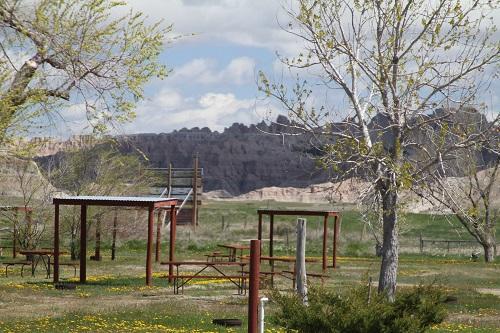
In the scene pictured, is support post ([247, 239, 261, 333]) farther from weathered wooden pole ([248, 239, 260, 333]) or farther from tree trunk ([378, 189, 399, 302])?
tree trunk ([378, 189, 399, 302])

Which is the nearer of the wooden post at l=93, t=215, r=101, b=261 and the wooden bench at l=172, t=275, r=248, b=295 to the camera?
the wooden bench at l=172, t=275, r=248, b=295

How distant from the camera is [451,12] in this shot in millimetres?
21750

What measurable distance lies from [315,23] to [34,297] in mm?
9131

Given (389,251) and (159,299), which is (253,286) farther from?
(159,299)

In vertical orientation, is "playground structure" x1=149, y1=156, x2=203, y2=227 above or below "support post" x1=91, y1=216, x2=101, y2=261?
above

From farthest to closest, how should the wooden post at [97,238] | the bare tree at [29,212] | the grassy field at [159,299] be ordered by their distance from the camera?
the wooden post at [97,238], the bare tree at [29,212], the grassy field at [159,299]

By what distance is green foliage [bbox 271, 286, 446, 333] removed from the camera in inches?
513

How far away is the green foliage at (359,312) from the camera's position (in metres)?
13.0

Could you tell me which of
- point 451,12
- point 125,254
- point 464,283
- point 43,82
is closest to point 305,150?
point 451,12

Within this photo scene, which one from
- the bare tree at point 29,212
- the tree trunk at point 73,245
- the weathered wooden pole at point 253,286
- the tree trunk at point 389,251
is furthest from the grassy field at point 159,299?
the bare tree at point 29,212

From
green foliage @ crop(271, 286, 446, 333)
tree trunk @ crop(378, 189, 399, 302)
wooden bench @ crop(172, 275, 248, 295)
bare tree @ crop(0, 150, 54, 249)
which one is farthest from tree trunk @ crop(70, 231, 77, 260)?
green foliage @ crop(271, 286, 446, 333)

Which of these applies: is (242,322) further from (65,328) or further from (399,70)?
(399,70)

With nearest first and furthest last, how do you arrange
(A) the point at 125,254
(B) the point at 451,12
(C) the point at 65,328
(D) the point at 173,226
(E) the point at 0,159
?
(E) the point at 0,159 < (C) the point at 65,328 < (B) the point at 451,12 < (D) the point at 173,226 < (A) the point at 125,254

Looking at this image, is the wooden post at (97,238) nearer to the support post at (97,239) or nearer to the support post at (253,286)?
the support post at (97,239)
